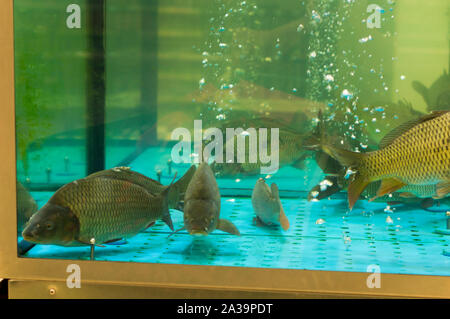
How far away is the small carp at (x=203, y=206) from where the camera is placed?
1.56 metres

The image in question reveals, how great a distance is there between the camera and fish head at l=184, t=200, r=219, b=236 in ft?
5.10

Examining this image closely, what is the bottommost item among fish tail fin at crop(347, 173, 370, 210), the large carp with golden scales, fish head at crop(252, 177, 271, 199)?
fish head at crop(252, 177, 271, 199)

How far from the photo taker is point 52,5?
1.81 m

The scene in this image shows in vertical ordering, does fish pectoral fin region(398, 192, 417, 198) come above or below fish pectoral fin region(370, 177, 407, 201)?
below

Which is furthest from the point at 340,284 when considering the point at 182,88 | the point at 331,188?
the point at 182,88

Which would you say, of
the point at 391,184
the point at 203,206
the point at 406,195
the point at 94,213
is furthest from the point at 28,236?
the point at 406,195

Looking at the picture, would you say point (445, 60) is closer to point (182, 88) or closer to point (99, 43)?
point (182, 88)

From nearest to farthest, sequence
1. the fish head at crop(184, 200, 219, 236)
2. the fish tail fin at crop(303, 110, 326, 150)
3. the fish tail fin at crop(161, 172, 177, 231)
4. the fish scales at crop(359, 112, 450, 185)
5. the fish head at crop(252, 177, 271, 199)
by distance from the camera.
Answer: the fish scales at crop(359, 112, 450, 185) → the fish head at crop(184, 200, 219, 236) → the fish tail fin at crop(161, 172, 177, 231) → the fish head at crop(252, 177, 271, 199) → the fish tail fin at crop(303, 110, 326, 150)

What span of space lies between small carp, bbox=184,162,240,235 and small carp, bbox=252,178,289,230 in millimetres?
180

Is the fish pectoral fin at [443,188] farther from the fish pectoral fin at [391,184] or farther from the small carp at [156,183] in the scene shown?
the small carp at [156,183]

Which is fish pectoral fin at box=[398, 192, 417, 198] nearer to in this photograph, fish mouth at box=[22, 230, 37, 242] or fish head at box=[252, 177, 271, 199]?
fish head at box=[252, 177, 271, 199]

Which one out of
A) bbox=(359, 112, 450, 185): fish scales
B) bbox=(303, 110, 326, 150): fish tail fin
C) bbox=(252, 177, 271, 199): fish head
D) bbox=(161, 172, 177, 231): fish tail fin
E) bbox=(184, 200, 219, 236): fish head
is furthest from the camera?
→ bbox=(303, 110, 326, 150): fish tail fin

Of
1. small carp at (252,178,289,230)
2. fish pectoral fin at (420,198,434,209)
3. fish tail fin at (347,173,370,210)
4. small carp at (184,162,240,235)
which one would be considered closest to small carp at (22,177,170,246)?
small carp at (184,162,240,235)

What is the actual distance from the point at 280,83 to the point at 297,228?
2.38ft
